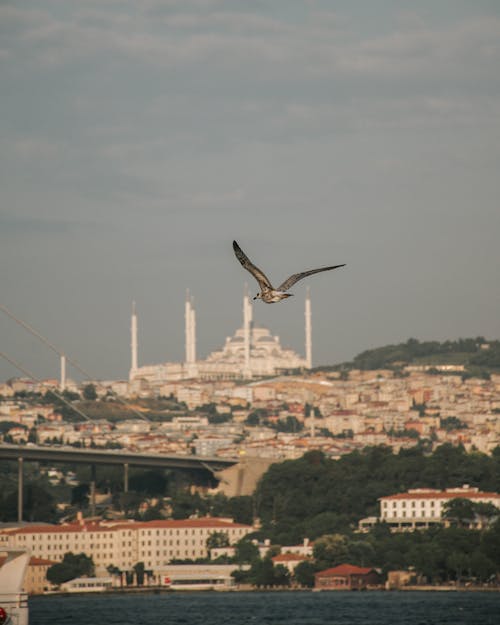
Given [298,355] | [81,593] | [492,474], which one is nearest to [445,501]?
[492,474]

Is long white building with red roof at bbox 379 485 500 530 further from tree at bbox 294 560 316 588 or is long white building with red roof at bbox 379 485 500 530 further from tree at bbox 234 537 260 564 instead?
tree at bbox 294 560 316 588

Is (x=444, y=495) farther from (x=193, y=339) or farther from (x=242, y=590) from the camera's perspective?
(x=193, y=339)

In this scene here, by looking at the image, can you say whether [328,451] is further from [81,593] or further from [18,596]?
[18,596]

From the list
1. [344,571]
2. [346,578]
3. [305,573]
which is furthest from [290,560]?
[346,578]

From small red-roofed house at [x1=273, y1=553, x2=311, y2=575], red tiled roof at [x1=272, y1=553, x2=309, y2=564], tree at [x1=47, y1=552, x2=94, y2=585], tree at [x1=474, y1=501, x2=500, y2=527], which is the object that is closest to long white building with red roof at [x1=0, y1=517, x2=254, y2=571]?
tree at [x1=47, y1=552, x2=94, y2=585]

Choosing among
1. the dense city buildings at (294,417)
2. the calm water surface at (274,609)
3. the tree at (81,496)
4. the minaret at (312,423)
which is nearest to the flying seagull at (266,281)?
the calm water surface at (274,609)

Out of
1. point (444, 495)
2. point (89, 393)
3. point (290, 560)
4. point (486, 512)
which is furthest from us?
point (89, 393)
